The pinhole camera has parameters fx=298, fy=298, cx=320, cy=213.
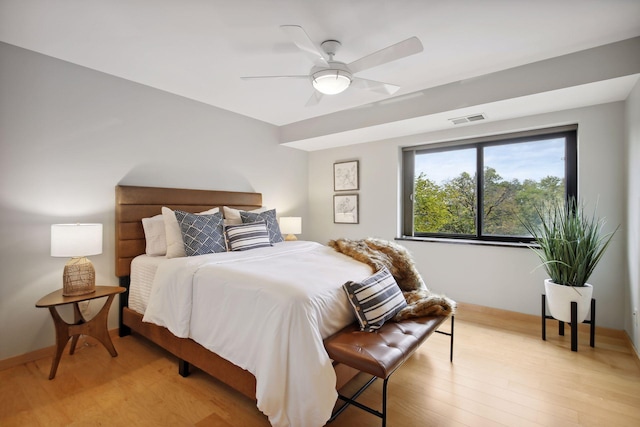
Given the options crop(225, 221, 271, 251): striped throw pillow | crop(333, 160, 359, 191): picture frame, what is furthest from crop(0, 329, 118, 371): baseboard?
crop(333, 160, 359, 191): picture frame

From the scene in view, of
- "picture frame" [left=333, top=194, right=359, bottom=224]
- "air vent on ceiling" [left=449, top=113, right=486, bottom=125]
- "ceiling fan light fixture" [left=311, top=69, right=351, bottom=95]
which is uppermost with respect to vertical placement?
"air vent on ceiling" [left=449, top=113, right=486, bottom=125]

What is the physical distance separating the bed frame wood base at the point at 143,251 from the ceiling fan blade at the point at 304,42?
1.91 m

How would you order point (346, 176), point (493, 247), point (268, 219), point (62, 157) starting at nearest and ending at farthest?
point (62, 157), point (493, 247), point (268, 219), point (346, 176)

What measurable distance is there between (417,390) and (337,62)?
2.30 metres

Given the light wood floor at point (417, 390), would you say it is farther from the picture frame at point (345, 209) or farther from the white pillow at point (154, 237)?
the picture frame at point (345, 209)

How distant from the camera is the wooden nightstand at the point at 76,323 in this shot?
82.6 inches

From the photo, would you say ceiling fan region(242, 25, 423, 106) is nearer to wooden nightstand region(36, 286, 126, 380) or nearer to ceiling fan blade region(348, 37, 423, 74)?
ceiling fan blade region(348, 37, 423, 74)

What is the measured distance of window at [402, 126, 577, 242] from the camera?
314 cm

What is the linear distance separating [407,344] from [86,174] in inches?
115

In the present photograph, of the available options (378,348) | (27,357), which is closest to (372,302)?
(378,348)

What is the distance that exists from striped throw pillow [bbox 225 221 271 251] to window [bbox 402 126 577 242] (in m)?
2.07

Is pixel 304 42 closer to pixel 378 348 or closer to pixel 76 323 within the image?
pixel 378 348

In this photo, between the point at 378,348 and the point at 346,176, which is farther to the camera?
the point at 346,176

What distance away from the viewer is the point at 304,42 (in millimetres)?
1824
